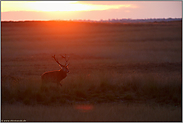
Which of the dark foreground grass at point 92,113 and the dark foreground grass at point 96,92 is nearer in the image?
the dark foreground grass at point 92,113

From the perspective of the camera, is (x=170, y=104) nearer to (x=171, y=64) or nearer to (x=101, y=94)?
(x=101, y=94)

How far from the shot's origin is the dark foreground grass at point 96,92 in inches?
281

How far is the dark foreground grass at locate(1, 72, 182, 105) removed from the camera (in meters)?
7.13

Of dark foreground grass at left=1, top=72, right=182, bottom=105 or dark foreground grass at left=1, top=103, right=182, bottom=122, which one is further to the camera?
dark foreground grass at left=1, top=72, right=182, bottom=105

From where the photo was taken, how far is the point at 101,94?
7605 millimetres

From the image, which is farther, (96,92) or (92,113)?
(96,92)

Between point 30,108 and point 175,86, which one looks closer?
point 30,108

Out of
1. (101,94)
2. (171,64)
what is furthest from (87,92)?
(171,64)

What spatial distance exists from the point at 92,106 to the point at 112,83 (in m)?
1.94

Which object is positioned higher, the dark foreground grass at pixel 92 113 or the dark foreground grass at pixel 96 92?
the dark foreground grass at pixel 96 92

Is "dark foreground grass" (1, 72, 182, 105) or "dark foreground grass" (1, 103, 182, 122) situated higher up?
"dark foreground grass" (1, 72, 182, 105)

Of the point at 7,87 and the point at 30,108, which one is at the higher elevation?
the point at 7,87

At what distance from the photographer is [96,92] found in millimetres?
7797

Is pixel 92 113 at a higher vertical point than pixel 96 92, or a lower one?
lower
